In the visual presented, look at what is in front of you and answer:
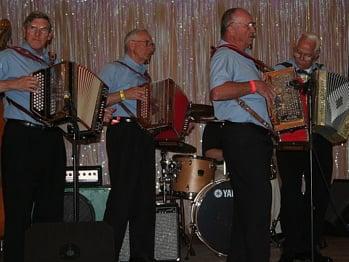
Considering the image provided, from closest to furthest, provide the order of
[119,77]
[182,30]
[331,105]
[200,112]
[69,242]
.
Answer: [69,242] → [331,105] → [119,77] → [200,112] → [182,30]

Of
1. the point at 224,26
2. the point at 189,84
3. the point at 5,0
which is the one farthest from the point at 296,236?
the point at 5,0

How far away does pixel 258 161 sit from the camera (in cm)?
402

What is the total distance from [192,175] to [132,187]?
3.28 feet

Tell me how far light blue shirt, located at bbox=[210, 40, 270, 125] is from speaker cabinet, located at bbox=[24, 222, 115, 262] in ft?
3.36

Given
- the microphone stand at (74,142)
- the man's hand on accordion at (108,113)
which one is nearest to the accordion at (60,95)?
the microphone stand at (74,142)

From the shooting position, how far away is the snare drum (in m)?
5.84

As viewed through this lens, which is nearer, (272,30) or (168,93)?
(168,93)

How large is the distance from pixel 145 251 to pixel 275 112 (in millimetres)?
1615

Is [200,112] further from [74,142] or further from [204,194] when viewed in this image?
[74,142]

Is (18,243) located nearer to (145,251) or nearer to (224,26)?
(145,251)

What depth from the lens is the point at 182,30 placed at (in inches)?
283

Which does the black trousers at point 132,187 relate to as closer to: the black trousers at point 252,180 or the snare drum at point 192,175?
the snare drum at point 192,175

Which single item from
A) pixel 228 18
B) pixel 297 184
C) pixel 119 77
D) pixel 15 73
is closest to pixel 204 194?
pixel 297 184

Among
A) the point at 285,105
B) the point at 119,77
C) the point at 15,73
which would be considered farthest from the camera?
the point at 119,77
